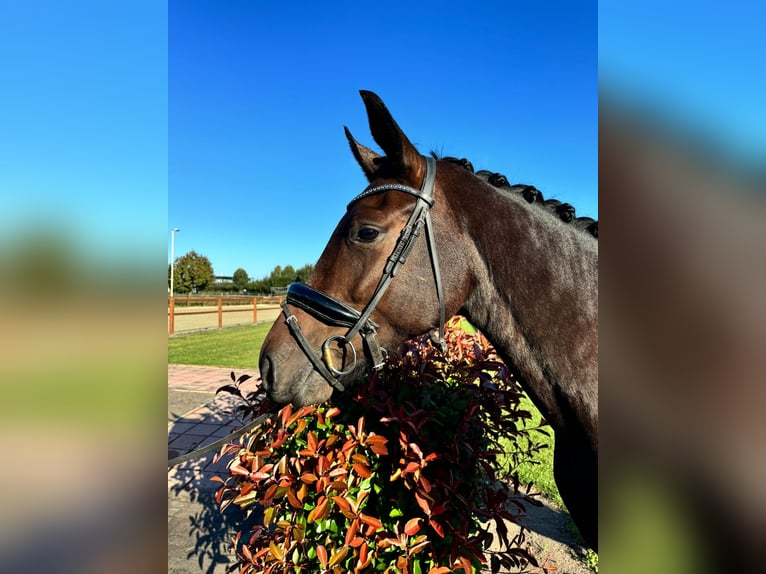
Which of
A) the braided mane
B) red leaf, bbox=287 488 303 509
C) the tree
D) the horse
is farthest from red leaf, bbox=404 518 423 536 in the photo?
the tree

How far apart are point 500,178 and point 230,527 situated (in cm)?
390

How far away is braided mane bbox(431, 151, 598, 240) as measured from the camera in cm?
172

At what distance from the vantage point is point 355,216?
1.71 meters

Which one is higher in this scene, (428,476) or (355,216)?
(355,216)

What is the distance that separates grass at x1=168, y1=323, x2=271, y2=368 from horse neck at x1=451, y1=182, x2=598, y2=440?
26.6ft

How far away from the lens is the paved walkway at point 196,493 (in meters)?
3.21

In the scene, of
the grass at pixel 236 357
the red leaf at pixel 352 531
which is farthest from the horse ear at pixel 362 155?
the grass at pixel 236 357

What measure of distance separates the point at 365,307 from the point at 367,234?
0.33 metres

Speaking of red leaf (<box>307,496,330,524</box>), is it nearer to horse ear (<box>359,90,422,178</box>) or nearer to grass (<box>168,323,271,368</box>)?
horse ear (<box>359,90,422,178</box>)

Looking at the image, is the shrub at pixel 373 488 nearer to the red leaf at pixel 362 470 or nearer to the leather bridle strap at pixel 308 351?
the red leaf at pixel 362 470
